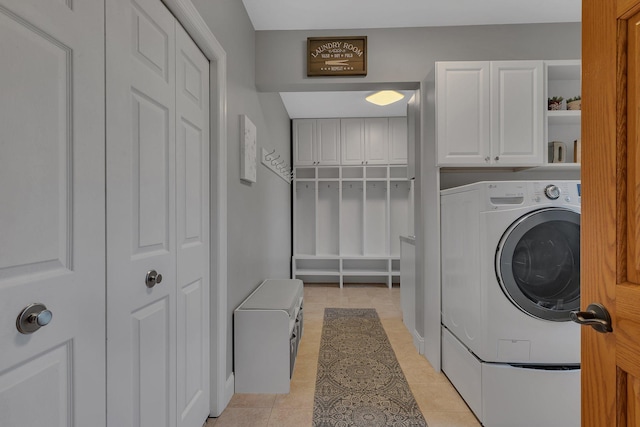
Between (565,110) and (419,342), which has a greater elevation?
(565,110)

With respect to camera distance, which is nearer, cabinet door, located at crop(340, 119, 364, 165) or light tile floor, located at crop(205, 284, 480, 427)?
light tile floor, located at crop(205, 284, 480, 427)

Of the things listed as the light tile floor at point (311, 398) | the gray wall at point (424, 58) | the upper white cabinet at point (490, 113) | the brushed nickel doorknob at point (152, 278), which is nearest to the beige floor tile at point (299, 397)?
the light tile floor at point (311, 398)

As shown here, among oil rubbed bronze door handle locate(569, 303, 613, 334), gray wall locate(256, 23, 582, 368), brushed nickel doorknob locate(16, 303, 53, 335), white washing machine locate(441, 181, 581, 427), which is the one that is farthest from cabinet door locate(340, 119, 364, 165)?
brushed nickel doorknob locate(16, 303, 53, 335)

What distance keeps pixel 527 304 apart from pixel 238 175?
1832 mm

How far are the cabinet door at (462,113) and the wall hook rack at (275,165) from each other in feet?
5.03

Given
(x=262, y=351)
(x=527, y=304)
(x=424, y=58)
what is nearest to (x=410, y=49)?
(x=424, y=58)

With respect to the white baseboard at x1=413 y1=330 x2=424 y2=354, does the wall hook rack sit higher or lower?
higher

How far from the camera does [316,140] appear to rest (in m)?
4.72

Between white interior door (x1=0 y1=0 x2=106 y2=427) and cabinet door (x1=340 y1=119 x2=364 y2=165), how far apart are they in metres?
3.96

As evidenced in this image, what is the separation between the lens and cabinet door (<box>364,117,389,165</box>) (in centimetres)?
468

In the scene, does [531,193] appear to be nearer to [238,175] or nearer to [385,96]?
[238,175]

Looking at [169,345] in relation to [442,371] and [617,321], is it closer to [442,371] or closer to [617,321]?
[617,321]

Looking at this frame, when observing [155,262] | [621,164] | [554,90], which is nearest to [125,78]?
[155,262]

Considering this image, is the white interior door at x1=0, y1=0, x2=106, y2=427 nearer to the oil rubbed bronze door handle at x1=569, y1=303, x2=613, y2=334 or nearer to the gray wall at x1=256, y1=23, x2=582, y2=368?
the oil rubbed bronze door handle at x1=569, y1=303, x2=613, y2=334
